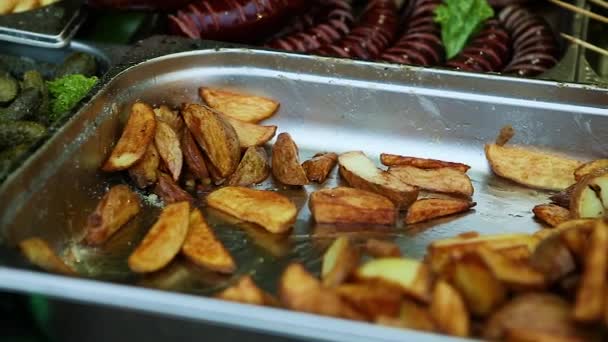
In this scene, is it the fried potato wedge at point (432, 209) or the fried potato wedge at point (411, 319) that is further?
the fried potato wedge at point (432, 209)

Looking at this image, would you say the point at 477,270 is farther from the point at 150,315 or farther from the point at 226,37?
the point at 226,37

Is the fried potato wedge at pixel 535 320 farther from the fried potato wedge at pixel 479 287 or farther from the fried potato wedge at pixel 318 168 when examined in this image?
the fried potato wedge at pixel 318 168

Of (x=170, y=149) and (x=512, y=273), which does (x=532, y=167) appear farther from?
(x=170, y=149)

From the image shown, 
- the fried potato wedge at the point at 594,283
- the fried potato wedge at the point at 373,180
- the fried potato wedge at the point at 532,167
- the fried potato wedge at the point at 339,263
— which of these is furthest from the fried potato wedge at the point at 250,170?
the fried potato wedge at the point at 594,283

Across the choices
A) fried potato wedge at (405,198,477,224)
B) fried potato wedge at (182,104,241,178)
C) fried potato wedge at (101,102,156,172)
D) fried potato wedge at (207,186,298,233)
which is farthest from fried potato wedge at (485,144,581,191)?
fried potato wedge at (101,102,156,172)

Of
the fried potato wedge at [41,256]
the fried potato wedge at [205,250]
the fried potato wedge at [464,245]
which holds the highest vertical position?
the fried potato wedge at [464,245]

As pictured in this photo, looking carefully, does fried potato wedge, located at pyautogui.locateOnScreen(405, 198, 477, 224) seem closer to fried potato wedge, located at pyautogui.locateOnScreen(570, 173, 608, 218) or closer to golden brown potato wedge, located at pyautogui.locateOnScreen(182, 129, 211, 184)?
fried potato wedge, located at pyautogui.locateOnScreen(570, 173, 608, 218)
